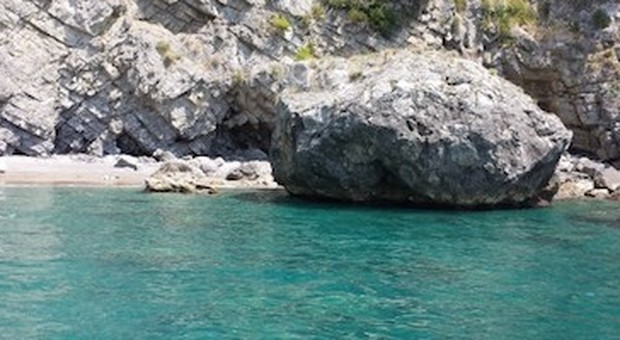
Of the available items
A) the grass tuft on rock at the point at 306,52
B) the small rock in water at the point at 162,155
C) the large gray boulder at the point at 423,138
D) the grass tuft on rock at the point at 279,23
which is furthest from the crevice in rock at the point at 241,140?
the large gray boulder at the point at 423,138

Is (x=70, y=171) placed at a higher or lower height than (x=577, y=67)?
lower

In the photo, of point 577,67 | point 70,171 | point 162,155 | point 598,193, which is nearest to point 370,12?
point 577,67

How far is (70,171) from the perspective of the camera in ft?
134

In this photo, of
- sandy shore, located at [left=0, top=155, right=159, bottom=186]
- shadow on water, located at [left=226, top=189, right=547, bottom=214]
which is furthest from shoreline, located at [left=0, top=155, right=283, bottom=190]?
shadow on water, located at [left=226, top=189, right=547, bottom=214]

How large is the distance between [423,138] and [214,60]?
1959 cm

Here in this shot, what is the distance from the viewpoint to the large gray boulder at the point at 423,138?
1293 inches

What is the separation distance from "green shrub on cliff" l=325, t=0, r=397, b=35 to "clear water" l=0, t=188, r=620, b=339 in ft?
67.1

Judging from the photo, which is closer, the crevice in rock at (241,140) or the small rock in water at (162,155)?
the small rock in water at (162,155)

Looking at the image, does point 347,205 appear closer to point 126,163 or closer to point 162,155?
point 126,163

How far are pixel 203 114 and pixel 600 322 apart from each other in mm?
35507

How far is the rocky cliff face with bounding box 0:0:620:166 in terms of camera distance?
4509cm

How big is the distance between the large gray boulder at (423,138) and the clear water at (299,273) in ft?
6.37

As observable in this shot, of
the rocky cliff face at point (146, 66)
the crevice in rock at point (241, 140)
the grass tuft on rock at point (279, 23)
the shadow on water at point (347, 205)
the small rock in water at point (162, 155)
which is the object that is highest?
the grass tuft on rock at point (279, 23)

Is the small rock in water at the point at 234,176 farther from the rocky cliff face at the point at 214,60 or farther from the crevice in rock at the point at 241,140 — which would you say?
the crevice in rock at the point at 241,140
